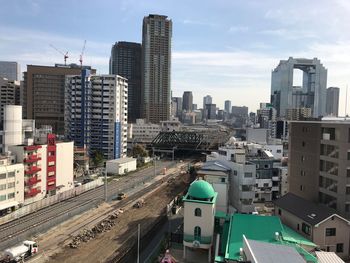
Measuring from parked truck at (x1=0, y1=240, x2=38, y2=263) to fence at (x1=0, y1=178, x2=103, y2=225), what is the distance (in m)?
10.7

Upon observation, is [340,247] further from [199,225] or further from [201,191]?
[201,191]

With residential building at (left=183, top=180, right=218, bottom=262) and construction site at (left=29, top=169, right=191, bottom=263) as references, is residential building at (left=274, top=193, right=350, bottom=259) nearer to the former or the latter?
residential building at (left=183, top=180, right=218, bottom=262)

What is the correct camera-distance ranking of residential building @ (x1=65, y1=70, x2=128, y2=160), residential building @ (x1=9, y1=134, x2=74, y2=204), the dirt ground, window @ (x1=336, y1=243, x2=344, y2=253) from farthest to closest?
residential building @ (x1=65, y1=70, x2=128, y2=160) < residential building @ (x1=9, y1=134, x2=74, y2=204) < window @ (x1=336, y1=243, x2=344, y2=253) < the dirt ground

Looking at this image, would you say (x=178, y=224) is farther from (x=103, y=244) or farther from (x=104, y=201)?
(x=104, y=201)

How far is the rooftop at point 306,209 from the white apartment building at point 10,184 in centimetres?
3150

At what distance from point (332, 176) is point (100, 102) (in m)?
69.8

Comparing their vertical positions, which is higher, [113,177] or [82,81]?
[82,81]

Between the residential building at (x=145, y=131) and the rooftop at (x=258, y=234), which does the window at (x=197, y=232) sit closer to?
the rooftop at (x=258, y=234)

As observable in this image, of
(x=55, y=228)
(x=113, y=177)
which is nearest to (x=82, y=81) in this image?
(x=113, y=177)

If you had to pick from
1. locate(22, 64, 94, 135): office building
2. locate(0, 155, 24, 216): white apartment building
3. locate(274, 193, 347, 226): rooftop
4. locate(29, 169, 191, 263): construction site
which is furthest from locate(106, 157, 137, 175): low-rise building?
locate(22, 64, 94, 135): office building

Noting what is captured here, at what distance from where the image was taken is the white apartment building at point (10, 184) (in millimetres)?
42438

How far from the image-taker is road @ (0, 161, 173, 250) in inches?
1436

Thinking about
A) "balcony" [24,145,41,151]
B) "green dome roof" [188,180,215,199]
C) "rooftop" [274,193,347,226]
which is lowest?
"rooftop" [274,193,347,226]

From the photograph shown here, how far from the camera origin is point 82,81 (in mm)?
94750
